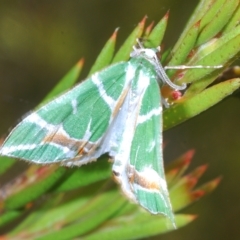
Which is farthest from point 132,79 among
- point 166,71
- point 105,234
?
point 105,234

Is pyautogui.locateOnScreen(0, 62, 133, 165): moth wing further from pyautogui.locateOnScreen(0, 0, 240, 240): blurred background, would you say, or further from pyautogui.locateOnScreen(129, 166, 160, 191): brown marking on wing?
pyautogui.locateOnScreen(0, 0, 240, 240): blurred background

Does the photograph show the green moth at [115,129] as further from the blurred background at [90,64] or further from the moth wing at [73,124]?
the blurred background at [90,64]

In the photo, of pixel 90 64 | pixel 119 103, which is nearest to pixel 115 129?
pixel 119 103

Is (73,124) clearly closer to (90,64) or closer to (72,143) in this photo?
(72,143)

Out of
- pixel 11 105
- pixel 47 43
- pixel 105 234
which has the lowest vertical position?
pixel 105 234

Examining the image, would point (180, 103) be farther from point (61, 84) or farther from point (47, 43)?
point (47, 43)

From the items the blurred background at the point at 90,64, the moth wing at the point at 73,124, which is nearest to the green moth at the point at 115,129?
the moth wing at the point at 73,124
